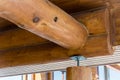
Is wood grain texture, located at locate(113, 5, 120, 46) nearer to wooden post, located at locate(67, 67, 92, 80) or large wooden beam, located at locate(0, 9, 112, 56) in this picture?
large wooden beam, located at locate(0, 9, 112, 56)

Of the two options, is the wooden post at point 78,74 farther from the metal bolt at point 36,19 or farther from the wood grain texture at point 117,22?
the metal bolt at point 36,19

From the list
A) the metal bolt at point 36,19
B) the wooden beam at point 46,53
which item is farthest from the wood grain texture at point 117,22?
the metal bolt at point 36,19

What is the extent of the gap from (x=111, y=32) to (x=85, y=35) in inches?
8.5

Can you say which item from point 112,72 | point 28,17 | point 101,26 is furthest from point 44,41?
point 112,72

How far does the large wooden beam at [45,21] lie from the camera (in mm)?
1464

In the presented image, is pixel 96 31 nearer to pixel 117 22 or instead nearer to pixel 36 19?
pixel 117 22

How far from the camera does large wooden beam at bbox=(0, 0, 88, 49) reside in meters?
1.46

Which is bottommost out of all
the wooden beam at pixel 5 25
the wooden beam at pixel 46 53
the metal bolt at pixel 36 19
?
the wooden beam at pixel 46 53

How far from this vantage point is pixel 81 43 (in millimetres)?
2018

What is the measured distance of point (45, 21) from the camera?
1.66 m

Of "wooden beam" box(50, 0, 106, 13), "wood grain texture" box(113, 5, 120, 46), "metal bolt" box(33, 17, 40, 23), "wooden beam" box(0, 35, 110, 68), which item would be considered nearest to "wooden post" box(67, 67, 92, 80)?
"wooden beam" box(0, 35, 110, 68)

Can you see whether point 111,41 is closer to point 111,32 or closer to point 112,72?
point 111,32

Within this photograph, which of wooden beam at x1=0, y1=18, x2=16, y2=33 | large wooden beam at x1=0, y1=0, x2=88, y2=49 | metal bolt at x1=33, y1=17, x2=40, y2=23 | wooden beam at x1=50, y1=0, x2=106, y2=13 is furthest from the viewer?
wooden beam at x1=0, y1=18, x2=16, y2=33

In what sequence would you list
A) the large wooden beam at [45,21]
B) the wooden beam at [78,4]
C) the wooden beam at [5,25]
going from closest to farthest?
the large wooden beam at [45,21] → the wooden beam at [78,4] → the wooden beam at [5,25]
